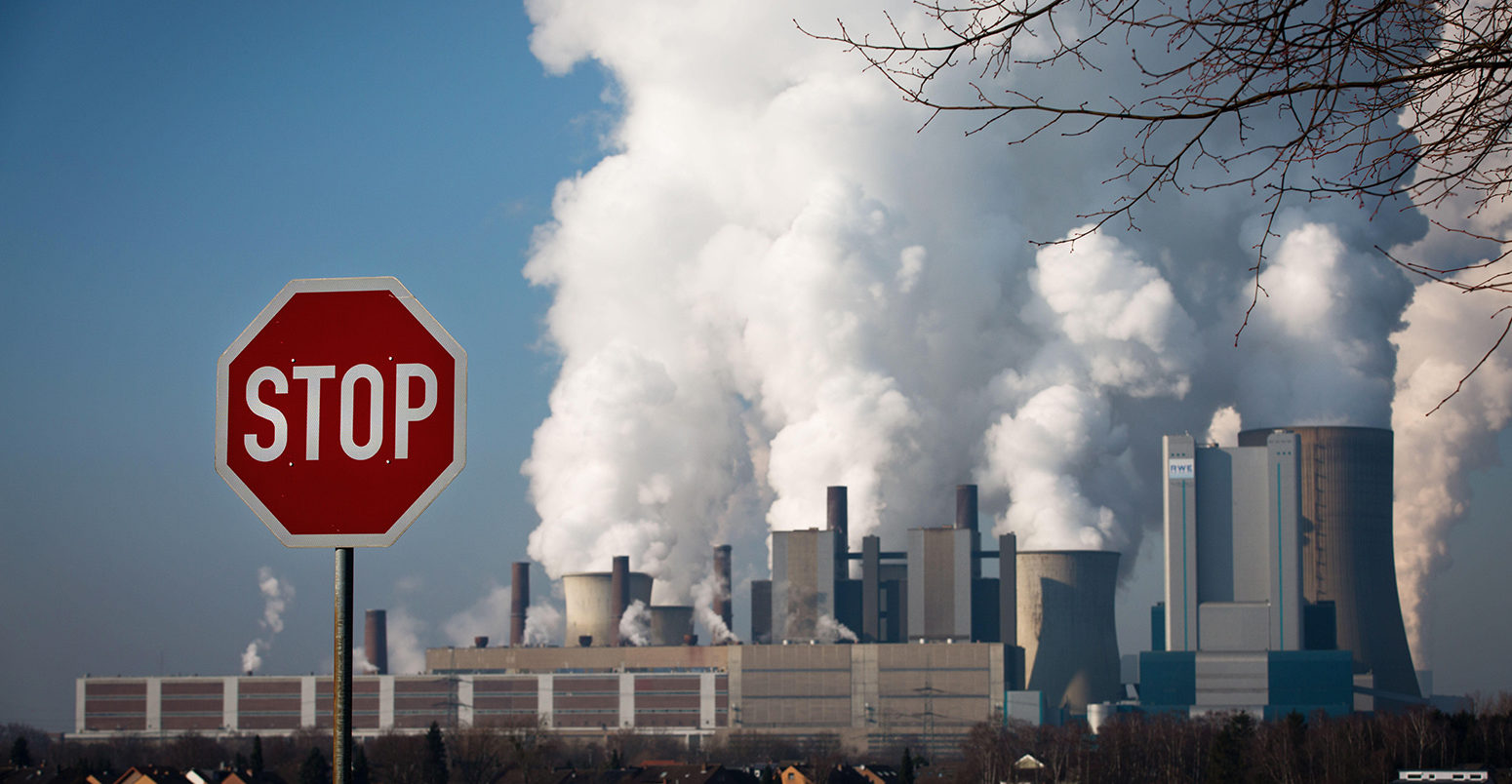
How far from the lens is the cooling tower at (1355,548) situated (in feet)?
204

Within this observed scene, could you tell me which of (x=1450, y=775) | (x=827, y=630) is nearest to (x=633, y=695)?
(x=827, y=630)

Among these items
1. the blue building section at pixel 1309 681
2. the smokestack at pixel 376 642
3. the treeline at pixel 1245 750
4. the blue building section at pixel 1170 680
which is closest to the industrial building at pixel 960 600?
the blue building section at pixel 1170 680

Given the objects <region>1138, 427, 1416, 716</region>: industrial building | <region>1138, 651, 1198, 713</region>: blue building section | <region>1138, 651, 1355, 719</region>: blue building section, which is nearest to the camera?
<region>1138, 651, 1355, 719</region>: blue building section

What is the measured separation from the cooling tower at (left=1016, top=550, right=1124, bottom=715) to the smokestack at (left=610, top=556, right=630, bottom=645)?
16693mm

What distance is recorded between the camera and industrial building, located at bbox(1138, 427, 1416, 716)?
2384 inches

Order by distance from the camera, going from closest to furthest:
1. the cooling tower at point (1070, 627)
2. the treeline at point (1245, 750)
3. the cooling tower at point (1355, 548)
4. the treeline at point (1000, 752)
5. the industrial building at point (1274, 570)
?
the treeline at point (1245, 750)
the treeline at point (1000, 752)
the industrial building at point (1274, 570)
the cooling tower at point (1355, 548)
the cooling tower at point (1070, 627)

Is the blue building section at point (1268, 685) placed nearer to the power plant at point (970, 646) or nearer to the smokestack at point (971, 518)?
the power plant at point (970, 646)

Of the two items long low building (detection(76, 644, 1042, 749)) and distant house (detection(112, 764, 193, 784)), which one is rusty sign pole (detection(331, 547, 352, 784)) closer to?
distant house (detection(112, 764, 193, 784))

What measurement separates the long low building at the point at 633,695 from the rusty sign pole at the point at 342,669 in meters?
60.6

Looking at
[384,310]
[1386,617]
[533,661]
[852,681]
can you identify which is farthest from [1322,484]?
[384,310]

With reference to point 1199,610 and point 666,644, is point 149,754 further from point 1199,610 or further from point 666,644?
point 1199,610

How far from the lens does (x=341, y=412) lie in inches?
104

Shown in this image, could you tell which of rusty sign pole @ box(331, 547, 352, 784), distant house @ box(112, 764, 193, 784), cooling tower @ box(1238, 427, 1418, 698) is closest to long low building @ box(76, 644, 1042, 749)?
cooling tower @ box(1238, 427, 1418, 698)

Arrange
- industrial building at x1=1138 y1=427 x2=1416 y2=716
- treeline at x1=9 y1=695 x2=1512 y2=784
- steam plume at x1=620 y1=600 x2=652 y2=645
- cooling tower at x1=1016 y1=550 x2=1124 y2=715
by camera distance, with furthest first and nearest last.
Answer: steam plume at x1=620 y1=600 x2=652 y2=645, cooling tower at x1=1016 y1=550 x2=1124 y2=715, industrial building at x1=1138 y1=427 x2=1416 y2=716, treeline at x1=9 y1=695 x2=1512 y2=784
